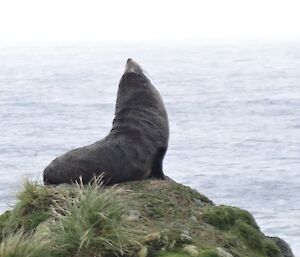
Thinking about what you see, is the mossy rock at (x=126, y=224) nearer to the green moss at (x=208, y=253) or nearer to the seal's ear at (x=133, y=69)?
the green moss at (x=208, y=253)

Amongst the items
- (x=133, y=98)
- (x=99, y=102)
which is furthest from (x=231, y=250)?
(x=99, y=102)

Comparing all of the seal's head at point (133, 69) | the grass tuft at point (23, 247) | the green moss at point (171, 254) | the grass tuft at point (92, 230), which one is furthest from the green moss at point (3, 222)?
the seal's head at point (133, 69)

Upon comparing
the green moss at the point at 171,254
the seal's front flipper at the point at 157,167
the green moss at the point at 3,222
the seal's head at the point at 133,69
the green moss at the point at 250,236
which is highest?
the seal's head at the point at 133,69

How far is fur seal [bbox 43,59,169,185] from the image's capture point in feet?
36.7

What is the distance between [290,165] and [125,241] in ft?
96.0

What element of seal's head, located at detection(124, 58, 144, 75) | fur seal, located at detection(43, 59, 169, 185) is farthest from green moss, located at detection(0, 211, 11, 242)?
seal's head, located at detection(124, 58, 144, 75)

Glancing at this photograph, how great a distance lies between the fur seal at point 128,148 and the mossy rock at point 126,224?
1.66 ft

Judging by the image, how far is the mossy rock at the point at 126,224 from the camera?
8641mm

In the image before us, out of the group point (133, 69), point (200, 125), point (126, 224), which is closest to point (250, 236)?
point (126, 224)

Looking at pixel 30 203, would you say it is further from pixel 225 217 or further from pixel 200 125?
pixel 200 125

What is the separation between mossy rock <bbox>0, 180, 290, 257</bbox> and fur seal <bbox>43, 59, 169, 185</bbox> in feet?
1.66

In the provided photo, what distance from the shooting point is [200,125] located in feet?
165

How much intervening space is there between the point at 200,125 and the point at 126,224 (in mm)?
41344

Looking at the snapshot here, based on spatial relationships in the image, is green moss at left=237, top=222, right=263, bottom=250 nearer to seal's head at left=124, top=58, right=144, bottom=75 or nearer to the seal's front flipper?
the seal's front flipper
